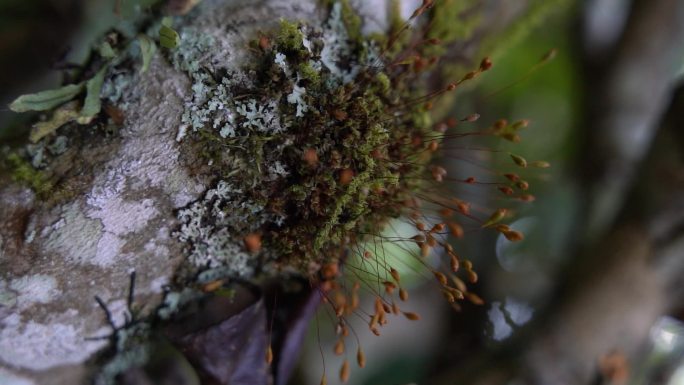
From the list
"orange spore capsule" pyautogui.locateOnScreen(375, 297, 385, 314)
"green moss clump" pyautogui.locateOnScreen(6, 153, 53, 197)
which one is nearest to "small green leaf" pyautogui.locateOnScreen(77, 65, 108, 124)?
"green moss clump" pyautogui.locateOnScreen(6, 153, 53, 197)

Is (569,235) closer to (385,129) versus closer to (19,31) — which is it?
(385,129)

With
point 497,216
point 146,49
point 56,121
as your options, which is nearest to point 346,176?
point 497,216

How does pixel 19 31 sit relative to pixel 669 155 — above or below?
above

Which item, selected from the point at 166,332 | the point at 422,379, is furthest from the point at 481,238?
the point at 166,332

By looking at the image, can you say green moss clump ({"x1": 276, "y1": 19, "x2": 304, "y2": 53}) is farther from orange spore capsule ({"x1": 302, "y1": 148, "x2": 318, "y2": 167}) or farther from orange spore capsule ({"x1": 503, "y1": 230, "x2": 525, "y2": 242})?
orange spore capsule ({"x1": 503, "y1": 230, "x2": 525, "y2": 242})

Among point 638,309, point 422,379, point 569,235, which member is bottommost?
Answer: point 422,379

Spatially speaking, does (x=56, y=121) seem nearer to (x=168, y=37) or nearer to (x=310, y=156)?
(x=168, y=37)

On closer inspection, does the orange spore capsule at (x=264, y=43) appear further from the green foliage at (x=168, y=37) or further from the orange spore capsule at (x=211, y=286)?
the orange spore capsule at (x=211, y=286)

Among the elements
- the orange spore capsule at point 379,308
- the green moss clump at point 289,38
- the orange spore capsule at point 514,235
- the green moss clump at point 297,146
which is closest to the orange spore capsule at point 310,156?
the green moss clump at point 297,146
